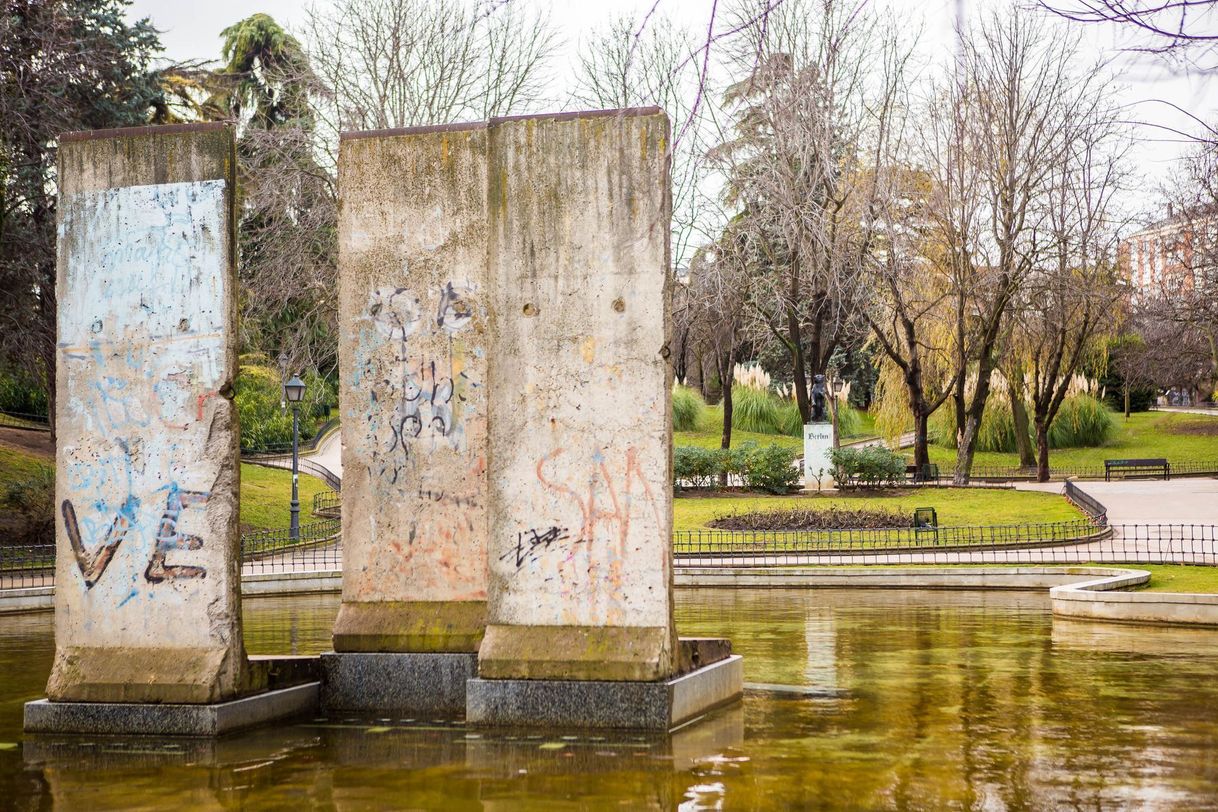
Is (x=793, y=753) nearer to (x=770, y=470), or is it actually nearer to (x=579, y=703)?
(x=579, y=703)

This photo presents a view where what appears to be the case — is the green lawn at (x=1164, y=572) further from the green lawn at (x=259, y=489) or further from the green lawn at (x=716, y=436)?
the green lawn at (x=716, y=436)

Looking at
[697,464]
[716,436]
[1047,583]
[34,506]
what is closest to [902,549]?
[1047,583]

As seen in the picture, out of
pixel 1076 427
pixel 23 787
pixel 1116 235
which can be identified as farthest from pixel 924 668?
pixel 1076 427

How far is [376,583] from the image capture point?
9.42m

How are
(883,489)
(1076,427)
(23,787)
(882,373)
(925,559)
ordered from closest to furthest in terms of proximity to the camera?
(23,787) → (925,559) → (883,489) → (882,373) → (1076,427)

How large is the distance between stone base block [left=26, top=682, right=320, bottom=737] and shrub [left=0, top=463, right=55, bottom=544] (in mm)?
18269

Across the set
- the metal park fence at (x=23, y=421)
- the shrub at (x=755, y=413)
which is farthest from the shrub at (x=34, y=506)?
the shrub at (x=755, y=413)

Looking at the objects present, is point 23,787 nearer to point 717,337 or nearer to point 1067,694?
point 1067,694

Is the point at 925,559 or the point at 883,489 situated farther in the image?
the point at 883,489

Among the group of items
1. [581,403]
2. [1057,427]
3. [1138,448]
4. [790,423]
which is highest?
[790,423]

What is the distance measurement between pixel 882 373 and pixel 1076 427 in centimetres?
1316

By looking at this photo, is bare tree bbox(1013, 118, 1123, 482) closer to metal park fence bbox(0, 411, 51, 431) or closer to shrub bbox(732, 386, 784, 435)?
shrub bbox(732, 386, 784, 435)

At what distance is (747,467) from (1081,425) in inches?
1009

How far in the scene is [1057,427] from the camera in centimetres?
5312
